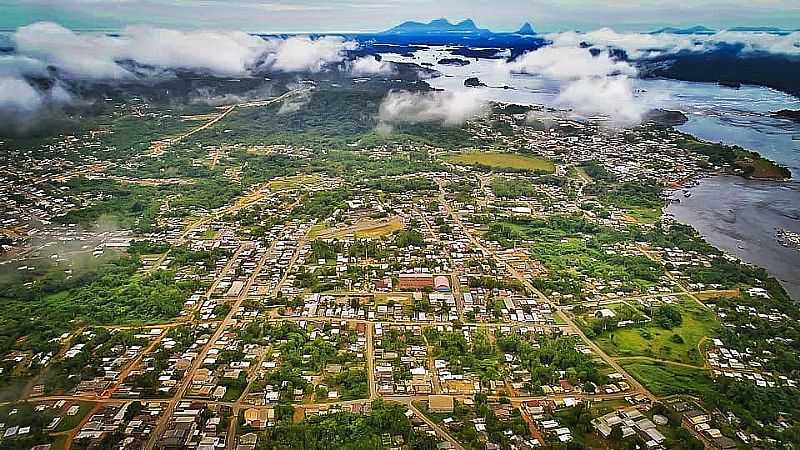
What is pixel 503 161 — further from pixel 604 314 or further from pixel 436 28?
pixel 436 28

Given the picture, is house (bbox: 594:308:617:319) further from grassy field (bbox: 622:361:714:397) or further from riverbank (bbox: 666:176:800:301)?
riverbank (bbox: 666:176:800:301)

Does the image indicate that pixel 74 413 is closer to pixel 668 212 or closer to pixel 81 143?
→ pixel 668 212

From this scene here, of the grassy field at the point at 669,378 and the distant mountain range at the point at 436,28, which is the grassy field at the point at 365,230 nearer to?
the grassy field at the point at 669,378

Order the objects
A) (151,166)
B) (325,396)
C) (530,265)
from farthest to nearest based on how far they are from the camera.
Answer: (151,166) < (530,265) < (325,396)

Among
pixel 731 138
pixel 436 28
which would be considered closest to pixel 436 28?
pixel 436 28

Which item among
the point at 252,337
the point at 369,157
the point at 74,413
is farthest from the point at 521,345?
the point at 369,157

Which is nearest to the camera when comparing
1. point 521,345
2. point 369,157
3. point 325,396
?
point 325,396

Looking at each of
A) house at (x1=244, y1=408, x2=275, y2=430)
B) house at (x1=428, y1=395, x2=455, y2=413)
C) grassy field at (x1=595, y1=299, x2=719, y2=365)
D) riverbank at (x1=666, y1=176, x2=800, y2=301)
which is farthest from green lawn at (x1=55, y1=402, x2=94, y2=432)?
riverbank at (x1=666, y1=176, x2=800, y2=301)
